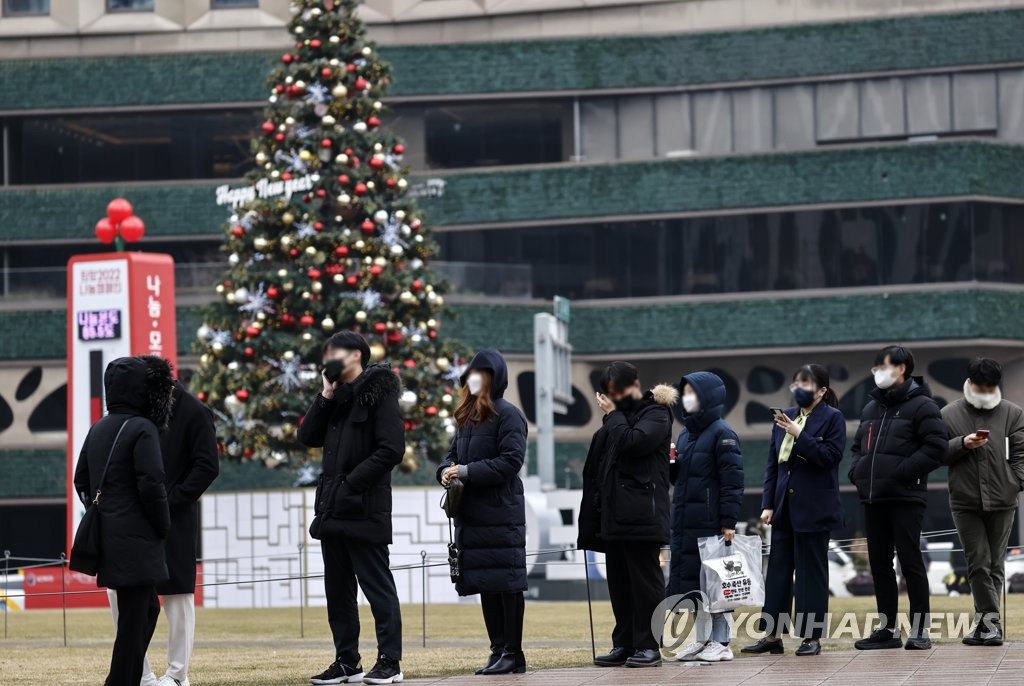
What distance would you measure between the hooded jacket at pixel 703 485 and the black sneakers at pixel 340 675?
2.43 m

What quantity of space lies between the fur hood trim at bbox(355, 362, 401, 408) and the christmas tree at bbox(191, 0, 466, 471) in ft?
55.6

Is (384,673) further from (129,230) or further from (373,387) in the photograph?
(129,230)

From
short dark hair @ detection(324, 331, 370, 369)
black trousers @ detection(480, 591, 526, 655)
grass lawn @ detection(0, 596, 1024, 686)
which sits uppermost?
short dark hair @ detection(324, 331, 370, 369)

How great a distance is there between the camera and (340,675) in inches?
473

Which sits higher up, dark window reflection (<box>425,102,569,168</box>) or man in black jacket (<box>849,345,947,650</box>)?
dark window reflection (<box>425,102,569,168</box>)

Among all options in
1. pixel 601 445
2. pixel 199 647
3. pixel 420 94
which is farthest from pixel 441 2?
pixel 601 445

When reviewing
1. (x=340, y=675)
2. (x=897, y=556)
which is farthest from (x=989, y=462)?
(x=340, y=675)

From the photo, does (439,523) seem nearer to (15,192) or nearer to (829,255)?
(829,255)

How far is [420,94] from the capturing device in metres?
50.8

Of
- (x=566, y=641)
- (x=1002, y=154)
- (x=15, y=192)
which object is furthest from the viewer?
(x=15, y=192)

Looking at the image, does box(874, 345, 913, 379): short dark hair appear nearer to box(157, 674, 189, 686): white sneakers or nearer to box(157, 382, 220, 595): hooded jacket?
box(157, 382, 220, 595): hooded jacket

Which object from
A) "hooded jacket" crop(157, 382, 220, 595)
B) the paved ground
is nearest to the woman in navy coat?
the paved ground

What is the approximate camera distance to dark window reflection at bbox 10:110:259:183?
52.1 m

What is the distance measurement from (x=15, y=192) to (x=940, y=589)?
28.3 metres
